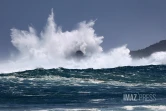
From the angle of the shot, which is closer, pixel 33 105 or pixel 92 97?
pixel 33 105

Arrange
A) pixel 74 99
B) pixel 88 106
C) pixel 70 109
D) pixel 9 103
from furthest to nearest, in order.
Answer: pixel 74 99, pixel 9 103, pixel 88 106, pixel 70 109

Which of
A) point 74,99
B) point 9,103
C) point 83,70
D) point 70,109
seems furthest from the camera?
point 83,70

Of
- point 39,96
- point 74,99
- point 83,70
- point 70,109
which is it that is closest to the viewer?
point 70,109

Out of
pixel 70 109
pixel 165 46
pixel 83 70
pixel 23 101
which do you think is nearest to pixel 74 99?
pixel 23 101

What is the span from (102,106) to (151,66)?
7998 centimetres

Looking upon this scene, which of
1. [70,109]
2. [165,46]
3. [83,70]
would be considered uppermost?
[165,46]

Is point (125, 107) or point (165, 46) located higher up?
point (165, 46)

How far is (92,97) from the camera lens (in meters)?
49.3

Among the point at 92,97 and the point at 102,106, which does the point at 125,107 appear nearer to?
the point at 102,106

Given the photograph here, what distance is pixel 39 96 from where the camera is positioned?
5066 cm

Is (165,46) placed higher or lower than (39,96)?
higher

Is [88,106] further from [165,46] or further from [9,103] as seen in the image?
A: [165,46]

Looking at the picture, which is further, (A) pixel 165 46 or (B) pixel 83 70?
(A) pixel 165 46

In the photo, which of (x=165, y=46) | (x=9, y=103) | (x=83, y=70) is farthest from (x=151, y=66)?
(x=9, y=103)
